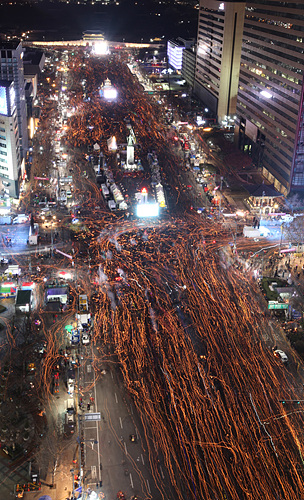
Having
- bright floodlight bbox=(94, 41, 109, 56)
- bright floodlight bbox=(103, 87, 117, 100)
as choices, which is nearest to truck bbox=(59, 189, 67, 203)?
bright floodlight bbox=(103, 87, 117, 100)

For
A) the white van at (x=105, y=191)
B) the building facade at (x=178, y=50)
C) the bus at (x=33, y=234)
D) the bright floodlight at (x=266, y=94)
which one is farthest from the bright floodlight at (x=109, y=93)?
the bus at (x=33, y=234)

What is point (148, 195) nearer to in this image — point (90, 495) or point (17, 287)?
point (17, 287)

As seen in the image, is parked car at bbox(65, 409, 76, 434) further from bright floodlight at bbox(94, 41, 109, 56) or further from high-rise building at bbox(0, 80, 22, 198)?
bright floodlight at bbox(94, 41, 109, 56)

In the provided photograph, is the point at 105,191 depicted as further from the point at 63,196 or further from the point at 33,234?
the point at 33,234

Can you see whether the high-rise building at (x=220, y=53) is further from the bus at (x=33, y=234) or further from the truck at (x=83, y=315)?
the truck at (x=83, y=315)

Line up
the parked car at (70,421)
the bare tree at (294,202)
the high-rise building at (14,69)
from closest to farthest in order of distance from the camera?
the parked car at (70,421) < the bare tree at (294,202) < the high-rise building at (14,69)

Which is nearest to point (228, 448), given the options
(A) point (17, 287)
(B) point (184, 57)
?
(A) point (17, 287)
